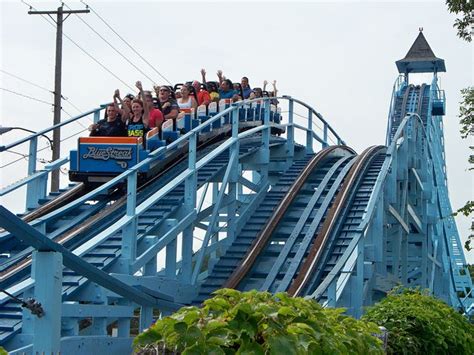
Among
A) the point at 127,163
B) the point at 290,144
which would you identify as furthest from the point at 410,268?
the point at 127,163

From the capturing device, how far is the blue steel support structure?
11331 millimetres

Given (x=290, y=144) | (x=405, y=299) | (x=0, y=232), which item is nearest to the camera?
(x=405, y=299)

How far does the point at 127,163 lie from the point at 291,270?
319 centimetres

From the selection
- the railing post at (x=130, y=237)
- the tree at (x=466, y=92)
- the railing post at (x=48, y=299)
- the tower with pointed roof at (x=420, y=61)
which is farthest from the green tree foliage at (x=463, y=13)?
the tower with pointed roof at (x=420, y=61)

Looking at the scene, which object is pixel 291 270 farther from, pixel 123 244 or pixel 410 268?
pixel 410 268

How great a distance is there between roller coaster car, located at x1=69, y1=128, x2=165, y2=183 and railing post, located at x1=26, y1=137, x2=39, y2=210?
0.76m

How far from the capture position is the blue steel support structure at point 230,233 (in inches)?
446

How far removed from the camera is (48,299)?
7.01 metres

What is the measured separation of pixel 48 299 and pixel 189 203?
8.61m

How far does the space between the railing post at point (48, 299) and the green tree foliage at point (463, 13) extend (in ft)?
31.2

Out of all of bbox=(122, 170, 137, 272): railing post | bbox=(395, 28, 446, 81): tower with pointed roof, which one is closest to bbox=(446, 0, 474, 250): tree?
bbox=(122, 170, 137, 272): railing post

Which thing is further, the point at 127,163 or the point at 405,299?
the point at 127,163

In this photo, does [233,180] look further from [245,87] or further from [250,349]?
[250,349]

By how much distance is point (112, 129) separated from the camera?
16719 millimetres
